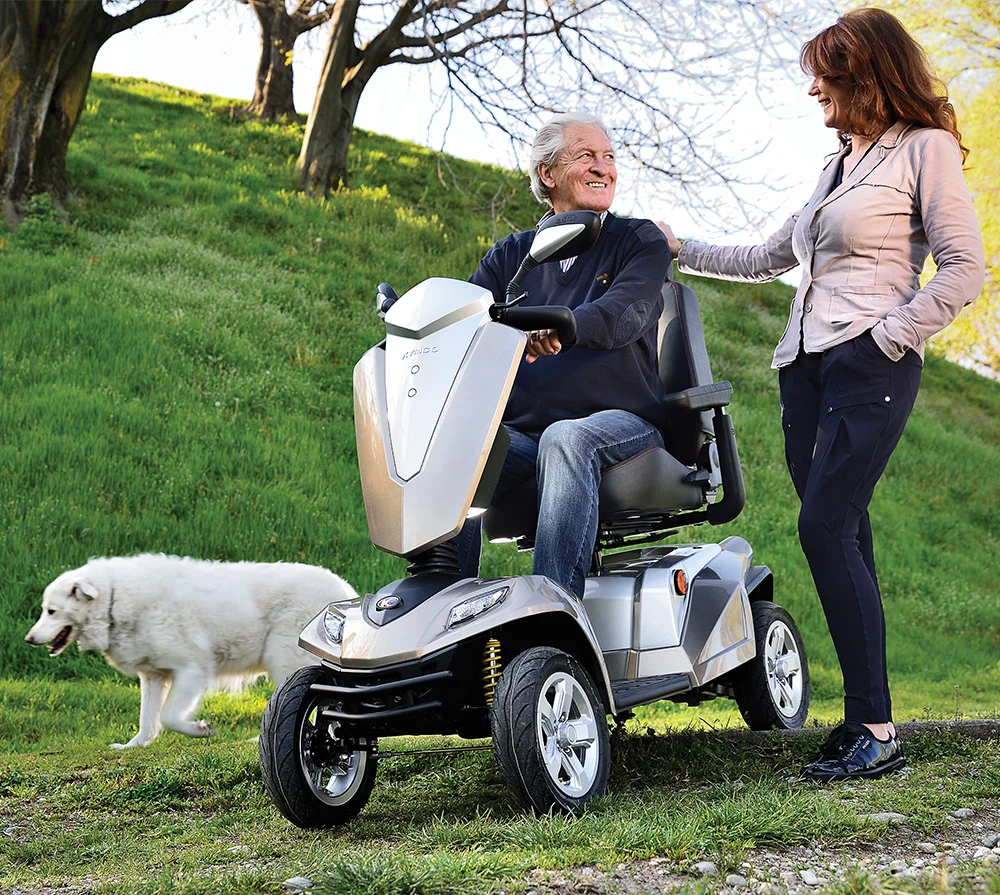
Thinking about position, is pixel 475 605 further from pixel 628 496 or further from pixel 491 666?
pixel 628 496

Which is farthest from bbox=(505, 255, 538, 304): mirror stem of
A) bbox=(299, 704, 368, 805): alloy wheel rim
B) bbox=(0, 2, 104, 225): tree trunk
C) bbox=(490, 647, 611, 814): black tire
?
bbox=(0, 2, 104, 225): tree trunk

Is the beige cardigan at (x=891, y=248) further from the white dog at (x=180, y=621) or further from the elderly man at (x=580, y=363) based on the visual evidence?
the white dog at (x=180, y=621)

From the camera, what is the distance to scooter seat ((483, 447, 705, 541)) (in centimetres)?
340

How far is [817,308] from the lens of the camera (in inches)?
141

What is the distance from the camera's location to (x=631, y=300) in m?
3.45

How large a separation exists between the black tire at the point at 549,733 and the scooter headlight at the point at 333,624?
19.4 inches

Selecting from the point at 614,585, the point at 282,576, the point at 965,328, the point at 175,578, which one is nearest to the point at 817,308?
the point at 614,585

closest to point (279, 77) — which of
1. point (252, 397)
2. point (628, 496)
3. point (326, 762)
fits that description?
point (252, 397)

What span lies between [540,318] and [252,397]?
7251mm

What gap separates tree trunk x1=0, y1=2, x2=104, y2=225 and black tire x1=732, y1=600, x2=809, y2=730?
1029 centimetres

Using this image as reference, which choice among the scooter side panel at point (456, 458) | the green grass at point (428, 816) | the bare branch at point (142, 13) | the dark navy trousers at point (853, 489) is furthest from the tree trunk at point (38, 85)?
the dark navy trousers at point (853, 489)

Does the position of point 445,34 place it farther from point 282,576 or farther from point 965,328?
point 965,328

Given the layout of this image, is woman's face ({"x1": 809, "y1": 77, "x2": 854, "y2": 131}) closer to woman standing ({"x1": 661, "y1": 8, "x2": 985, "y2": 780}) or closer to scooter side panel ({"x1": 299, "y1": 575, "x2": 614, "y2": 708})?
woman standing ({"x1": 661, "y1": 8, "x2": 985, "y2": 780})

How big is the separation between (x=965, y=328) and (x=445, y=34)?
34.1ft
